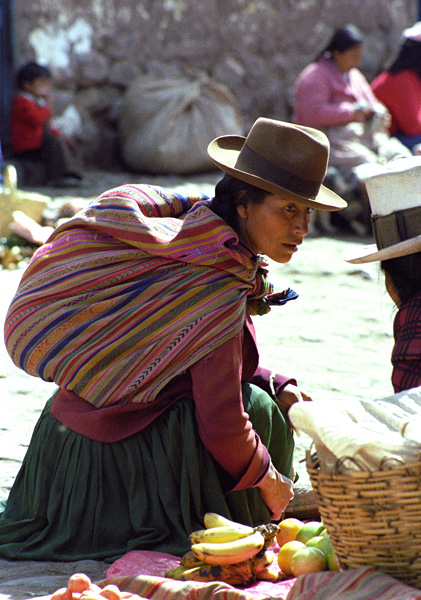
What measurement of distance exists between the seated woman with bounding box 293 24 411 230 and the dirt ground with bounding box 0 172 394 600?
732 millimetres

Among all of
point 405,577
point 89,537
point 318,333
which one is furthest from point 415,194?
point 318,333

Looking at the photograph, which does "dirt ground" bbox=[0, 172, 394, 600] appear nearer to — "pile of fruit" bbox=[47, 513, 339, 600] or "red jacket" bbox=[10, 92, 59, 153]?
"pile of fruit" bbox=[47, 513, 339, 600]

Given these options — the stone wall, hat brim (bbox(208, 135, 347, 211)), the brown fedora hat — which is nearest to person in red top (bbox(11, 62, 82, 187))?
the stone wall

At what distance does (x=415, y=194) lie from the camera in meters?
2.43

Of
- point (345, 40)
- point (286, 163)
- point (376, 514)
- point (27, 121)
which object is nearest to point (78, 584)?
point (376, 514)

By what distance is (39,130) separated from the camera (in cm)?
827

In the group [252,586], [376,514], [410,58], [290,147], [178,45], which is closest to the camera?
[376,514]

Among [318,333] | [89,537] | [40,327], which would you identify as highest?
[40,327]

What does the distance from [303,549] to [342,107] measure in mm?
5919

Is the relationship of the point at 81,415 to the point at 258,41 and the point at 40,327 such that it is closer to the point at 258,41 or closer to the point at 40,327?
the point at 40,327

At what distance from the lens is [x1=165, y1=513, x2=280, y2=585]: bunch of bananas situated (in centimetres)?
217

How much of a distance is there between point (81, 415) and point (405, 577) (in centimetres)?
116

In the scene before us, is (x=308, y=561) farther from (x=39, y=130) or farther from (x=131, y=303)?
(x=39, y=130)

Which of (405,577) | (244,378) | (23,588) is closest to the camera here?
(405,577)
